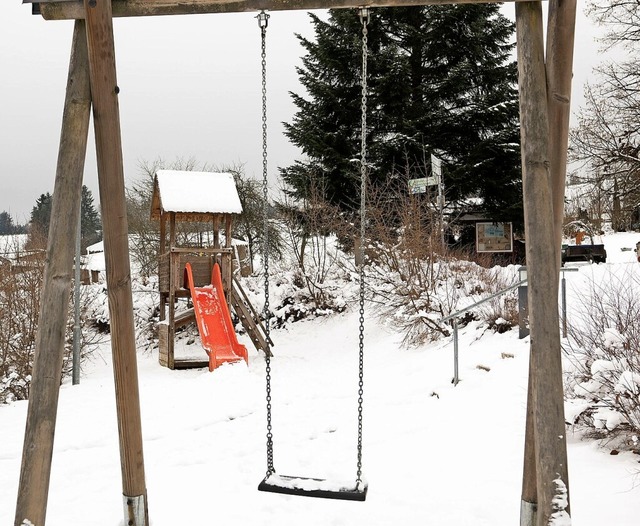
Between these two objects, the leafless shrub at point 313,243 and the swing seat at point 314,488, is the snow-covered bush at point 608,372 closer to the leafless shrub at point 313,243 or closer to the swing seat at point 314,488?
the swing seat at point 314,488

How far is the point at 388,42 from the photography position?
1970cm

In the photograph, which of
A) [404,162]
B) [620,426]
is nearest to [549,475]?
[620,426]

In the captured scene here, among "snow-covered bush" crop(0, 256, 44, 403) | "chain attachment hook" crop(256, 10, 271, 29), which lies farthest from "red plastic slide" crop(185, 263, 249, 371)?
"chain attachment hook" crop(256, 10, 271, 29)

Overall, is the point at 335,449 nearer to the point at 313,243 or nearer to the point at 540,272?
the point at 540,272

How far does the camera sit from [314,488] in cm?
349

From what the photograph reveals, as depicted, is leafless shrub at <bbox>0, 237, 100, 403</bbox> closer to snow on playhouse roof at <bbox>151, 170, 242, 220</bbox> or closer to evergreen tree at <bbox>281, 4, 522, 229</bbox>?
snow on playhouse roof at <bbox>151, 170, 242, 220</bbox>

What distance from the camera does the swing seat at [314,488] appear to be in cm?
344

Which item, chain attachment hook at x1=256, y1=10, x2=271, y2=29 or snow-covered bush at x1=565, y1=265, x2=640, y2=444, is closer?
chain attachment hook at x1=256, y1=10, x2=271, y2=29

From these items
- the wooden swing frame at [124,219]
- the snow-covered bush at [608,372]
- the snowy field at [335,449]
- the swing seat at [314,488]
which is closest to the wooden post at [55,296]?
the wooden swing frame at [124,219]

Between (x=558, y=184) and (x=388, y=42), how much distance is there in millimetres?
17977

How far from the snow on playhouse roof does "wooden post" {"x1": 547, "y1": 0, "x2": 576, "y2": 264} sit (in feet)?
32.8

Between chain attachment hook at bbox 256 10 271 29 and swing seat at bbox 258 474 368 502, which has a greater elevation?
chain attachment hook at bbox 256 10 271 29

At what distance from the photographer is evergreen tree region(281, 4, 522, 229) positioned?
1895cm

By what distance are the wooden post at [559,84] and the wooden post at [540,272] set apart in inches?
2.3
